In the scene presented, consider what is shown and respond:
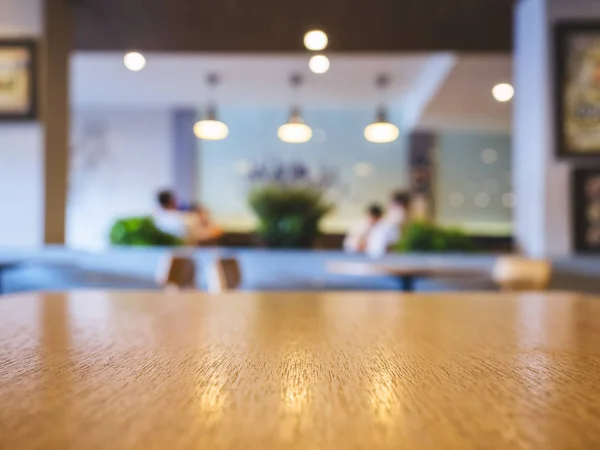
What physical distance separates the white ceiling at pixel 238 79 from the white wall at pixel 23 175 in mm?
1358

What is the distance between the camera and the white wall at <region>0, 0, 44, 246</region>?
461 centimetres

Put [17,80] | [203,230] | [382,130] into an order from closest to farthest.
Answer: [17,80] < [382,130] < [203,230]

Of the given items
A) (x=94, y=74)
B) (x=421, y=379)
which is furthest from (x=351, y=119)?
(x=421, y=379)

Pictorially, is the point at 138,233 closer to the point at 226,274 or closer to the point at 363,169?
the point at 226,274

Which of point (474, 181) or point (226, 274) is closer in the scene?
point (226, 274)

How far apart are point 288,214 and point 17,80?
93.7 inches

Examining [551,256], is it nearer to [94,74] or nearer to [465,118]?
[465,118]

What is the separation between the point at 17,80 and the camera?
15.0ft

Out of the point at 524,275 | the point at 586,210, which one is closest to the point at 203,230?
the point at 586,210

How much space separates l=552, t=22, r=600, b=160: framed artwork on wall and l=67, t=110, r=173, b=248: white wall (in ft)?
21.3

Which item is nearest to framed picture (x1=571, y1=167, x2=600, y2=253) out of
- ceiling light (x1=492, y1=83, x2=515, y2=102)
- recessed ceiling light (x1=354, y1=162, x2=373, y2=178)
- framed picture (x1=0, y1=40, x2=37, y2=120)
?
ceiling light (x1=492, y1=83, x2=515, y2=102)

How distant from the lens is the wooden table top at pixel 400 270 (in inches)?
154

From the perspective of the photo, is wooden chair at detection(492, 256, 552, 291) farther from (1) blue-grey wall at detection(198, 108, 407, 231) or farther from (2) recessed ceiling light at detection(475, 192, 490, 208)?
(2) recessed ceiling light at detection(475, 192, 490, 208)

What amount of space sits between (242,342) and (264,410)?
1.13ft
